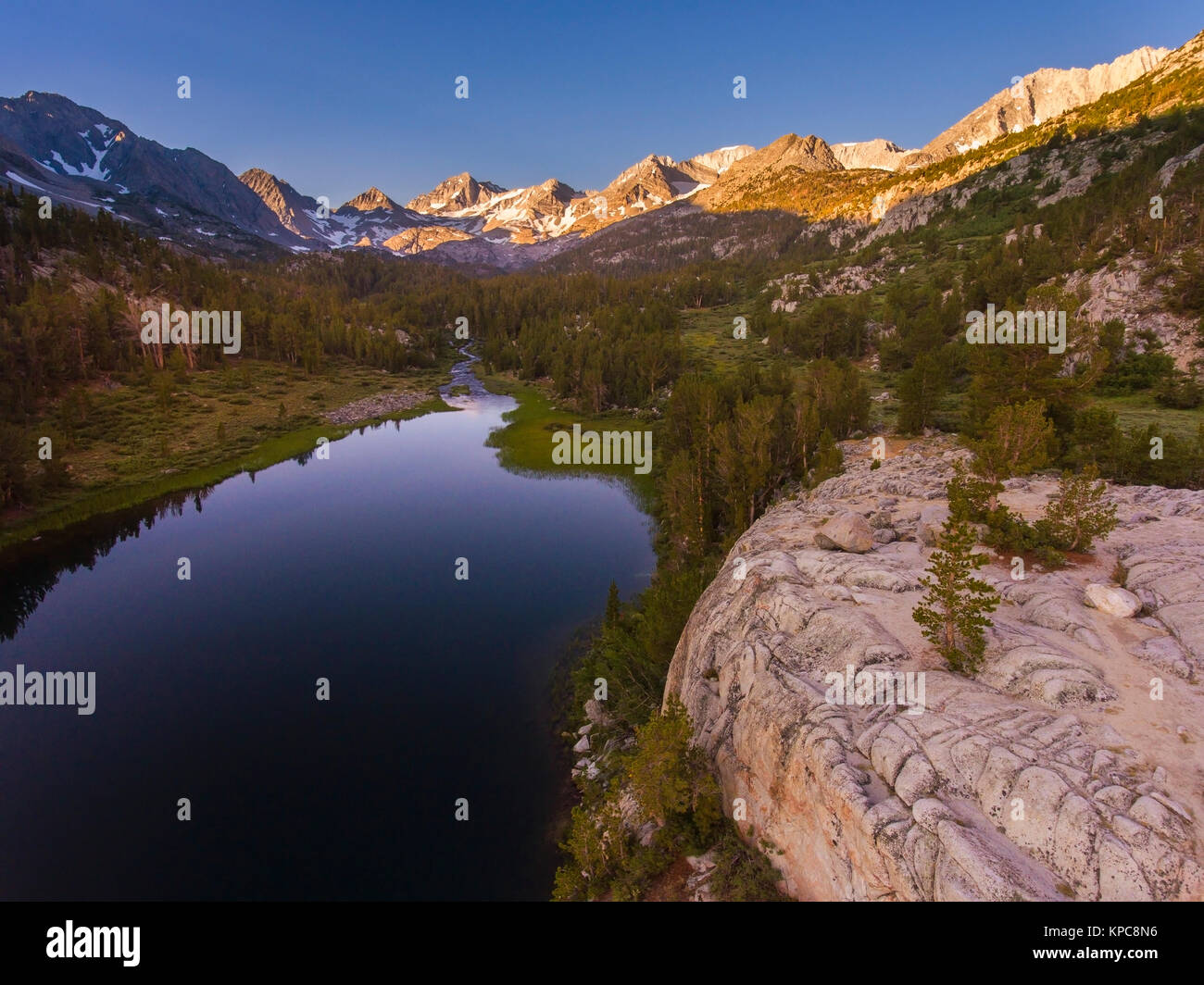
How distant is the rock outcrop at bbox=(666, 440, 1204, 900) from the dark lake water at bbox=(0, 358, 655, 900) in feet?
41.7

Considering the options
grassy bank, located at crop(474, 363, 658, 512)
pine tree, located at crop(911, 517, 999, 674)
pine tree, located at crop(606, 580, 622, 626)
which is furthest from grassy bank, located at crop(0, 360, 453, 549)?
pine tree, located at crop(911, 517, 999, 674)

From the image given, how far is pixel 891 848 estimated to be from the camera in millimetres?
11555

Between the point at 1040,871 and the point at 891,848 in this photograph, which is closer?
the point at 1040,871

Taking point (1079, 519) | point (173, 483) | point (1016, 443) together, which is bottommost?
point (1079, 519)

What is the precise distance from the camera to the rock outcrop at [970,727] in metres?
10.3

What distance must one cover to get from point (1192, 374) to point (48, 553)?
348 feet

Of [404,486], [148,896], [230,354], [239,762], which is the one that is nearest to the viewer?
[148,896]

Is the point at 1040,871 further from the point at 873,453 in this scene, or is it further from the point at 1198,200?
the point at 1198,200

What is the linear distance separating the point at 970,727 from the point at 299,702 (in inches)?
1321

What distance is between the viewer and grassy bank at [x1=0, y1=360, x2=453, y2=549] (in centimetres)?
6200

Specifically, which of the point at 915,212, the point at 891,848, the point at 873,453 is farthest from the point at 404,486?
the point at 915,212

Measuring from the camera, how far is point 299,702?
31.5 meters

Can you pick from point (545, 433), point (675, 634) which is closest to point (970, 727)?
point (675, 634)

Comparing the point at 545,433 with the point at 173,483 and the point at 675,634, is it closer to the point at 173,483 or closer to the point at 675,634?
the point at 173,483
